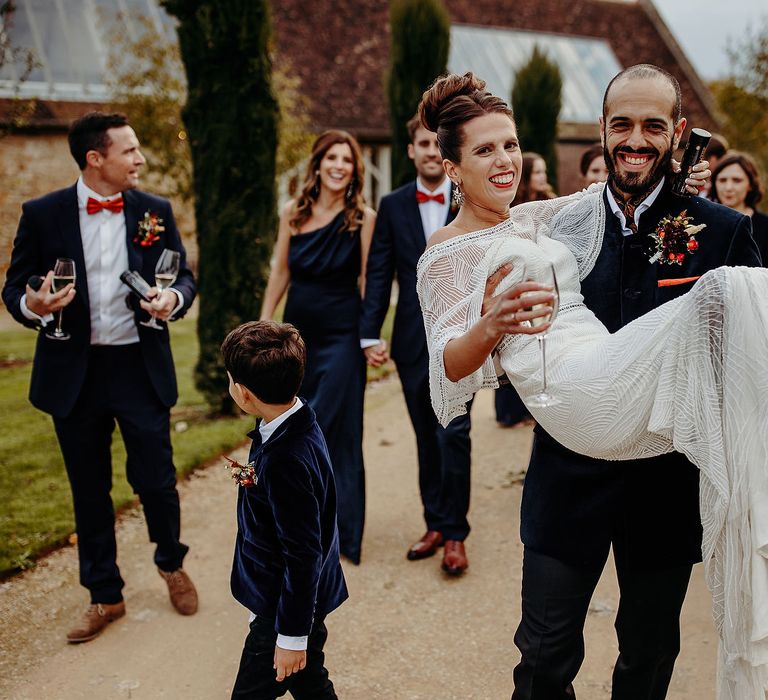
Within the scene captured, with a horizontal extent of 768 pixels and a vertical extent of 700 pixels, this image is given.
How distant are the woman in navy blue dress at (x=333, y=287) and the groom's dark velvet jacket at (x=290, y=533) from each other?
6.88 ft

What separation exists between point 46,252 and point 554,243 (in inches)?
110

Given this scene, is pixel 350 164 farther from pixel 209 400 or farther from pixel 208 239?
pixel 209 400

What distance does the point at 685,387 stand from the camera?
217 centimetres

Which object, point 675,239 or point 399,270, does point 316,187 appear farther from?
point 675,239

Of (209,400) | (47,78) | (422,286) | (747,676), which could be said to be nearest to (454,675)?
(747,676)

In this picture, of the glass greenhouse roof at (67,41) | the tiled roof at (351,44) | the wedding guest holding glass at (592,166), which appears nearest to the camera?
the wedding guest holding glass at (592,166)

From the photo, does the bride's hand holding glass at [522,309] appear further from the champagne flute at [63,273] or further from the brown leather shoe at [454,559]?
the brown leather shoe at [454,559]

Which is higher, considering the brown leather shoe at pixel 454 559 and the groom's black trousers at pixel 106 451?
the groom's black trousers at pixel 106 451

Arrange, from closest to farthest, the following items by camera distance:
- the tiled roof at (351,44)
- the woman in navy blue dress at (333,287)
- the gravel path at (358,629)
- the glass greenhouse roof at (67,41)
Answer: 1. the gravel path at (358,629)
2. the woman in navy blue dress at (333,287)
3. the glass greenhouse roof at (67,41)
4. the tiled roof at (351,44)

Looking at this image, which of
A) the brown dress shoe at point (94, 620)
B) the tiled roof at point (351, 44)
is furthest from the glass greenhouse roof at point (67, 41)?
the brown dress shoe at point (94, 620)

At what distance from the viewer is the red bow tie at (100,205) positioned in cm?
420

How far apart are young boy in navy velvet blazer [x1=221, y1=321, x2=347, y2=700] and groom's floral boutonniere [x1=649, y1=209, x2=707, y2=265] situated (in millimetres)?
1236

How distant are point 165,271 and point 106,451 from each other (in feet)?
3.39

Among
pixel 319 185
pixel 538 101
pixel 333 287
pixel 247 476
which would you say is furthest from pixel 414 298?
pixel 538 101
